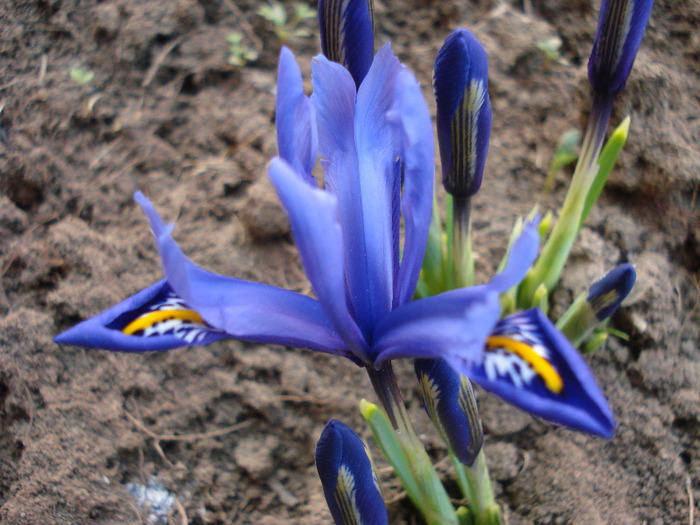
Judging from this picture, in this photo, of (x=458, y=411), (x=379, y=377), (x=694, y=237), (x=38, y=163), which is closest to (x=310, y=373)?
(x=379, y=377)

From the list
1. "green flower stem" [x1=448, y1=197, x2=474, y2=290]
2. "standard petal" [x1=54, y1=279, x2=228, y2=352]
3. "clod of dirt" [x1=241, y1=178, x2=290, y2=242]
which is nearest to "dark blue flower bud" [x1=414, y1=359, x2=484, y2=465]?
"standard petal" [x1=54, y1=279, x2=228, y2=352]

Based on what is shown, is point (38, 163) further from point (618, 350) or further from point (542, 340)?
point (618, 350)

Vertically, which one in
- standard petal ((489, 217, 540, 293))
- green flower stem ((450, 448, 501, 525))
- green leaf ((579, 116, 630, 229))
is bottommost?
green flower stem ((450, 448, 501, 525))

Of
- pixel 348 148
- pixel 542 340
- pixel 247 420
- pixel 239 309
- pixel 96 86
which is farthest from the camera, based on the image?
pixel 96 86

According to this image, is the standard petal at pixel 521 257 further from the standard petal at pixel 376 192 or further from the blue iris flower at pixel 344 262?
the standard petal at pixel 376 192

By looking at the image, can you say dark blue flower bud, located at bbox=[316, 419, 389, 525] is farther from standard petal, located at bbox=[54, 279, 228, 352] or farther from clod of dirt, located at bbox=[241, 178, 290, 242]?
clod of dirt, located at bbox=[241, 178, 290, 242]

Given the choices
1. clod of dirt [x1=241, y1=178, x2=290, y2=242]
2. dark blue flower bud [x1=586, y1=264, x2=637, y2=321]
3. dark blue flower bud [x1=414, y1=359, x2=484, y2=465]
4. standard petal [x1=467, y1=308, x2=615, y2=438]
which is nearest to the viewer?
standard petal [x1=467, y1=308, x2=615, y2=438]
